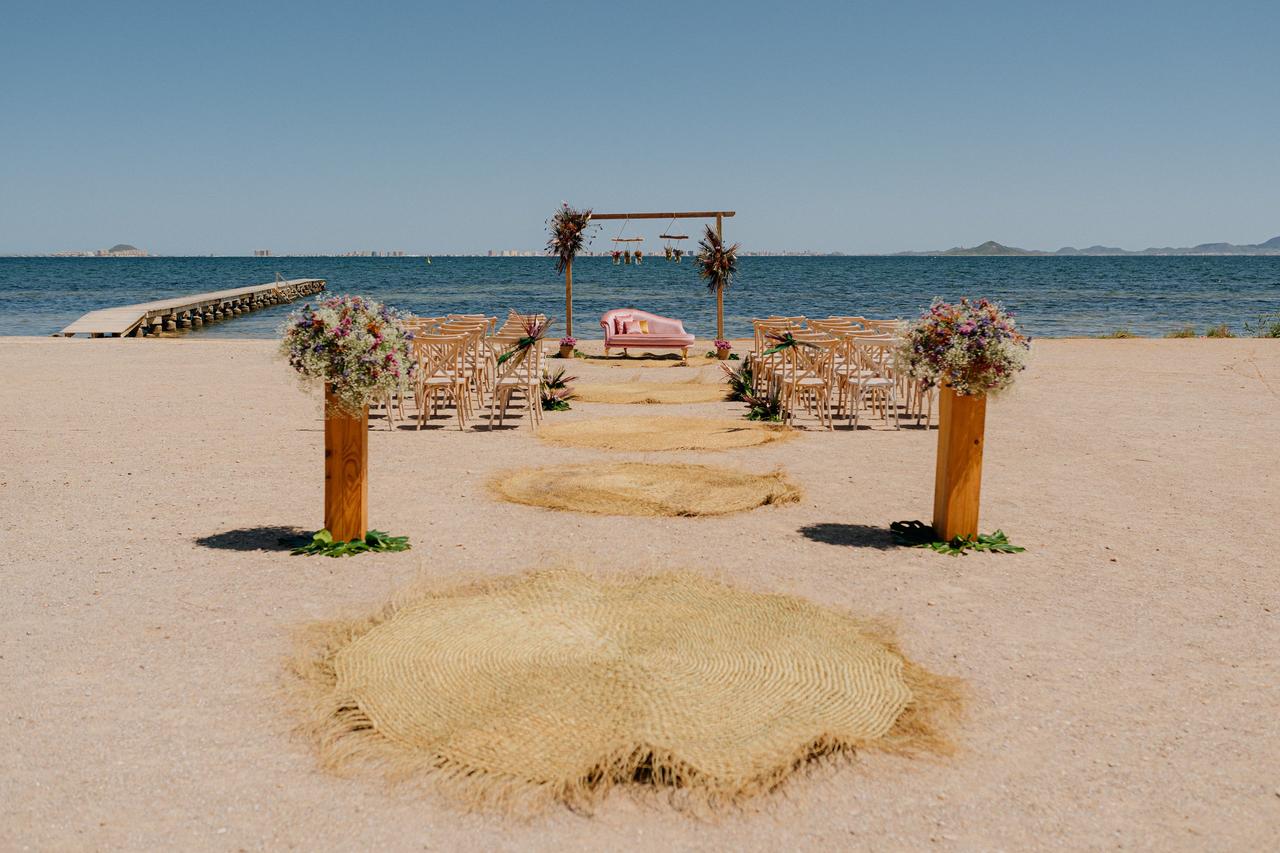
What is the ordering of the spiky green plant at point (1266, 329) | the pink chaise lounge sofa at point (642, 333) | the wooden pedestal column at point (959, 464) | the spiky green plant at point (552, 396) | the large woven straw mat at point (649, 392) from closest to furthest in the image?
the wooden pedestal column at point (959, 464) → the spiky green plant at point (552, 396) → the large woven straw mat at point (649, 392) → the pink chaise lounge sofa at point (642, 333) → the spiky green plant at point (1266, 329)

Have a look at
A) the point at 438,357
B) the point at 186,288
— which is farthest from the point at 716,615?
the point at 186,288

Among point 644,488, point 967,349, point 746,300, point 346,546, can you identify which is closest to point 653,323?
point 644,488

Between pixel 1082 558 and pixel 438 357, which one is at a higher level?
pixel 438 357

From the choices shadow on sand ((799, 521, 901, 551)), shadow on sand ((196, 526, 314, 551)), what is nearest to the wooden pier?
shadow on sand ((196, 526, 314, 551))

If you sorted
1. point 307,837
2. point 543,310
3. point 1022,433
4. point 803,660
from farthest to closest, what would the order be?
1. point 543,310
2. point 1022,433
3. point 803,660
4. point 307,837

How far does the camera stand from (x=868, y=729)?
342 cm

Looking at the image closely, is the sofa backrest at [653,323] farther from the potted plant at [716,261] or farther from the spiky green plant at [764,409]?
the spiky green plant at [764,409]

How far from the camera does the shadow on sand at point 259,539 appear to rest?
558cm

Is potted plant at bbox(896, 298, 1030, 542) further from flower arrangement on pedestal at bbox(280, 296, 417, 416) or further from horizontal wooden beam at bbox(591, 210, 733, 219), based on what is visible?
horizontal wooden beam at bbox(591, 210, 733, 219)

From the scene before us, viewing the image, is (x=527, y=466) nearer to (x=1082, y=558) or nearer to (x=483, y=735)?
(x=1082, y=558)

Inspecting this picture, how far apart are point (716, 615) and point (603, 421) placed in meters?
5.81

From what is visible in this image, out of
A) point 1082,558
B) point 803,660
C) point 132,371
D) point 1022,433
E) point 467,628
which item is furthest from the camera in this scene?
point 132,371

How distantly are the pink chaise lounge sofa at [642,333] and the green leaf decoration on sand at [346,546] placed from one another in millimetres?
11354

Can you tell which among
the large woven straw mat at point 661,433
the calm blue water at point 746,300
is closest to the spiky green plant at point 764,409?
the large woven straw mat at point 661,433
